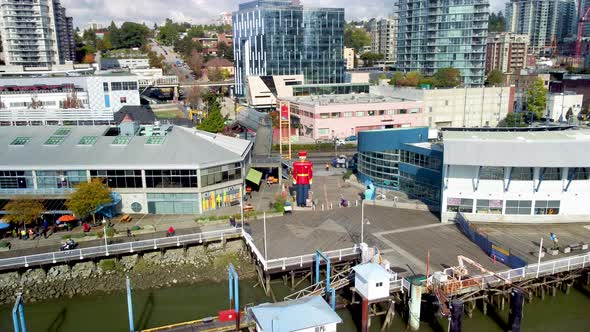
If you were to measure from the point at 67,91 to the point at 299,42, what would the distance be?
→ 54463 mm

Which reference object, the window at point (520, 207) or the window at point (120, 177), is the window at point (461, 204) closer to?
the window at point (520, 207)

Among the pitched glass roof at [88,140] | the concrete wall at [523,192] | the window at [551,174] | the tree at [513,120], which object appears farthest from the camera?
the tree at [513,120]

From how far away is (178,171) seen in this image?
40.2 m

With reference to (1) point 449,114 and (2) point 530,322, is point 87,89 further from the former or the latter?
(2) point 530,322

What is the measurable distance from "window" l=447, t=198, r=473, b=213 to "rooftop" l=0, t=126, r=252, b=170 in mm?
18506

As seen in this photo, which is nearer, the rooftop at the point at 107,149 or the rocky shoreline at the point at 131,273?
the rocky shoreline at the point at 131,273

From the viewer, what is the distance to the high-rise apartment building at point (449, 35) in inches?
4048

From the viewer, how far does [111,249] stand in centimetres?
3362

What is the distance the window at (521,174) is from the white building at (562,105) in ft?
203

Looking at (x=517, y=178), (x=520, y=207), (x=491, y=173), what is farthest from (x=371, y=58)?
(x=520, y=207)

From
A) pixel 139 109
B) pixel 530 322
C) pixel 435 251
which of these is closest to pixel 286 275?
pixel 435 251

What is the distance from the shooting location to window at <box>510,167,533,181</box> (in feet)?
118

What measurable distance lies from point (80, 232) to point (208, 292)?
12.2m

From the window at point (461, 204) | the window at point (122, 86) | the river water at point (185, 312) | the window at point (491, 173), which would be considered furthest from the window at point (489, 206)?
the window at point (122, 86)
